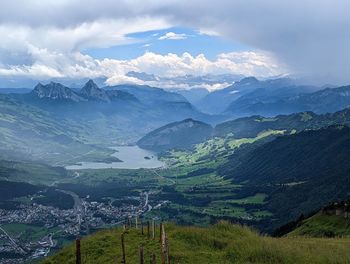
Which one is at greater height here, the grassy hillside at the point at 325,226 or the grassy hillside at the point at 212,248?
the grassy hillside at the point at 212,248

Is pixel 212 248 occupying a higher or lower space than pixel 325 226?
higher

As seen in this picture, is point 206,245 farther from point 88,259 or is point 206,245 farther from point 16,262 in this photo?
point 16,262

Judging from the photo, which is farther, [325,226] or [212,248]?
[325,226]

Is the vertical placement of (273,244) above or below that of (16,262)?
above

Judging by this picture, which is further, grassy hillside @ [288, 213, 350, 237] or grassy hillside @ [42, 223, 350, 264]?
grassy hillside @ [288, 213, 350, 237]

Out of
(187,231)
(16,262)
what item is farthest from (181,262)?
(16,262)
